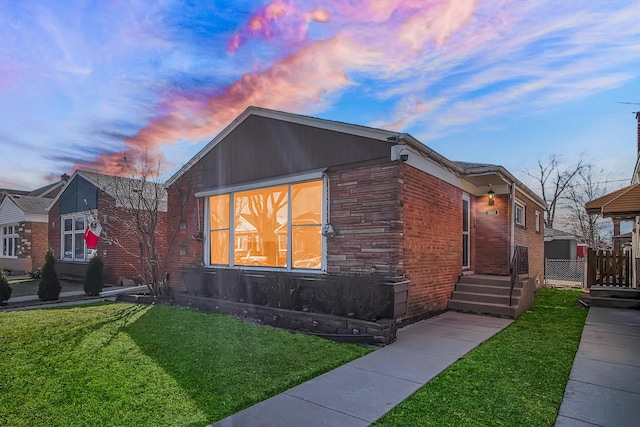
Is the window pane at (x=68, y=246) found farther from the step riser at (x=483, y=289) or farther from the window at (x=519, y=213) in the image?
the window at (x=519, y=213)

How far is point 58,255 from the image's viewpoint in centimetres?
1803

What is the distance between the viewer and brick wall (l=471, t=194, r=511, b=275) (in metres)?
10.5

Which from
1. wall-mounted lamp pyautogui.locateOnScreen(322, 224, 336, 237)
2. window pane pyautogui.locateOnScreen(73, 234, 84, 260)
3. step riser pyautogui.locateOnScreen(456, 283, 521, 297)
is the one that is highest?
wall-mounted lamp pyautogui.locateOnScreen(322, 224, 336, 237)

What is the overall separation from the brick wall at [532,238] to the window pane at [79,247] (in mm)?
17786

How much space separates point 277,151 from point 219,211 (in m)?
2.80

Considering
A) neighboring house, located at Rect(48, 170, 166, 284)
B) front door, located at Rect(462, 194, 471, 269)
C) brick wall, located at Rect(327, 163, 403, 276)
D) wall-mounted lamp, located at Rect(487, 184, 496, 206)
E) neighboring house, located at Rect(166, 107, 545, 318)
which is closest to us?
brick wall, located at Rect(327, 163, 403, 276)

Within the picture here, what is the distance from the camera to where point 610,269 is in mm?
10438

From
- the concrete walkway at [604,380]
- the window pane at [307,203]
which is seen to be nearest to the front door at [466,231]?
the concrete walkway at [604,380]

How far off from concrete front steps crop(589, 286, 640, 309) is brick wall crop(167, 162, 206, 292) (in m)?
10.9

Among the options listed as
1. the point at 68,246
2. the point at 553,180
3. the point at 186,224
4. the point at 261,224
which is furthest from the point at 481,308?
the point at 553,180

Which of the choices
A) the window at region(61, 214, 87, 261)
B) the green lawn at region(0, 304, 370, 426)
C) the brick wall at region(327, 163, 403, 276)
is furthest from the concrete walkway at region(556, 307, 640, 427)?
the window at region(61, 214, 87, 261)

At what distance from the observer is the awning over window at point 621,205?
29.6 feet

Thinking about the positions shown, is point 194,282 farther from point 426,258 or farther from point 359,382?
point 359,382

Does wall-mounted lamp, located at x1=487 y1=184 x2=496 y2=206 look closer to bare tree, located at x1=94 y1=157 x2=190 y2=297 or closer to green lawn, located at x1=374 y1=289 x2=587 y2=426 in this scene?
green lawn, located at x1=374 y1=289 x2=587 y2=426
